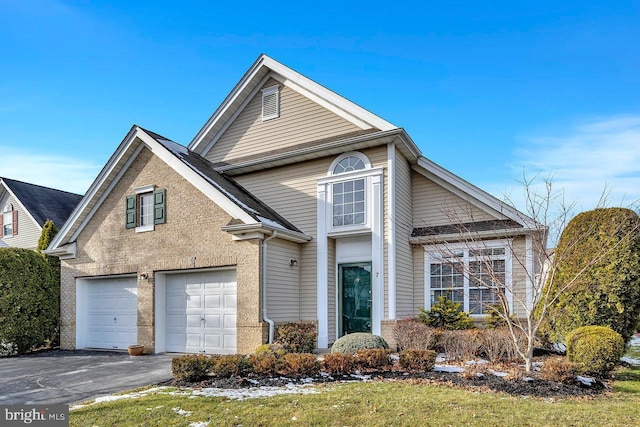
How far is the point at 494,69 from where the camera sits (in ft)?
51.6

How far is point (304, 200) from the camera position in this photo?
14703 mm

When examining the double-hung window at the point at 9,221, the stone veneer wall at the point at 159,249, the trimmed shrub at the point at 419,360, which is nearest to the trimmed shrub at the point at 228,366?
the stone veneer wall at the point at 159,249

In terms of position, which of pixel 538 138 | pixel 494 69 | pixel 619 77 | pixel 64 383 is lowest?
pixel 64 383

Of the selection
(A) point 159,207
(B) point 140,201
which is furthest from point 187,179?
(B) point 140,201

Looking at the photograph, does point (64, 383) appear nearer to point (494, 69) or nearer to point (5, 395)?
point (5, 395)

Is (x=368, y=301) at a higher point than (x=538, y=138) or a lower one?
lower

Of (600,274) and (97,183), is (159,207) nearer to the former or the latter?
(97,183)

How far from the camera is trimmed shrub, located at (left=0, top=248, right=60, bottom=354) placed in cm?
1443

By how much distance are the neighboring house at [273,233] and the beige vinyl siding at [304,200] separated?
47 mm

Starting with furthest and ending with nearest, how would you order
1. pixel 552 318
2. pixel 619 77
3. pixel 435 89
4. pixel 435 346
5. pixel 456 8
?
pixel 435 89
pixel 456 8
pixel 619 77
pixel 435 346
pixel 552 318

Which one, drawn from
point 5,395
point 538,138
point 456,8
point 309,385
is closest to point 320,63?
point 456,8

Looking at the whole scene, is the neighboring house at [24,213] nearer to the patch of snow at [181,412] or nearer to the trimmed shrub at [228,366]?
the trimmed shrub at [228,366]

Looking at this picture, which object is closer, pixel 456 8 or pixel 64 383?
pixel 64 383

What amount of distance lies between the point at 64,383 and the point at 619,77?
16709 millimetres
